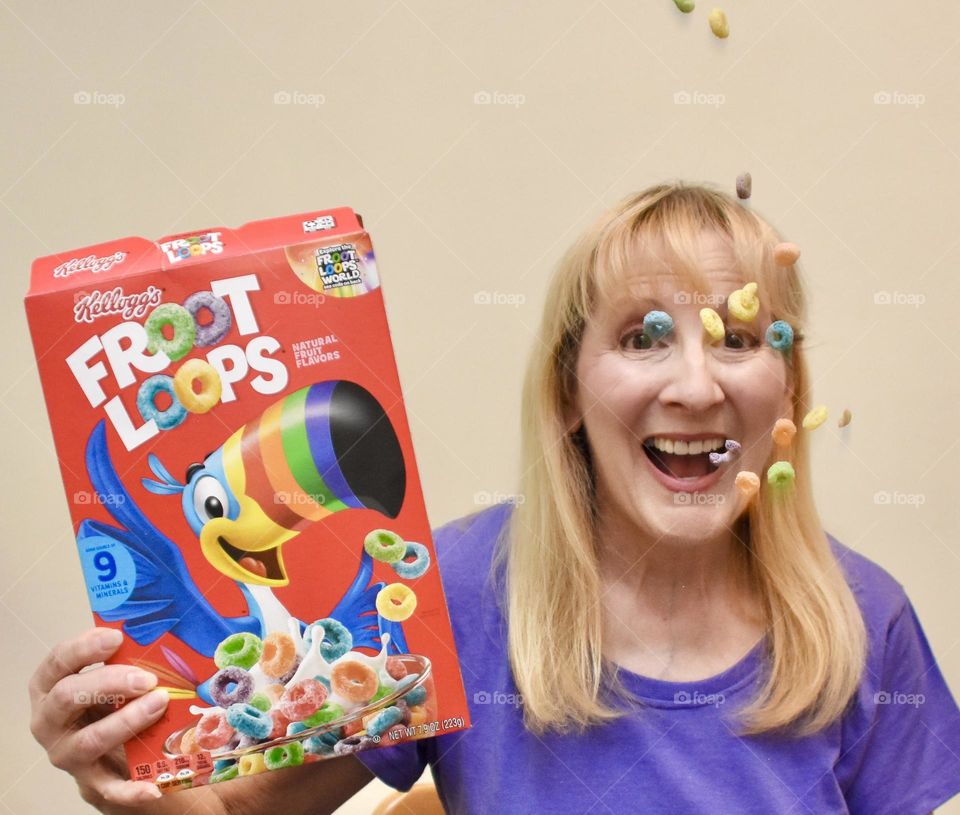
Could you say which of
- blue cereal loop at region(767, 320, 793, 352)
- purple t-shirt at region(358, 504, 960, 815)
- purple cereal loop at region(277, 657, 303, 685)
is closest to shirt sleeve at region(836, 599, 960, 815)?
purple t-shirt at region(358, 504, 960, 815)

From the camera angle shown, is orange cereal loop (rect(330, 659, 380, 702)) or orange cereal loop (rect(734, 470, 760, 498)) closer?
orange cereal loop (rect(330, 659, 380, 702))

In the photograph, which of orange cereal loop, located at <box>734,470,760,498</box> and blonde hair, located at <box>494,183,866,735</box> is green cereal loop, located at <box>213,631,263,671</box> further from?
orange cereal loop, located at <box>734,470,760,498</box>

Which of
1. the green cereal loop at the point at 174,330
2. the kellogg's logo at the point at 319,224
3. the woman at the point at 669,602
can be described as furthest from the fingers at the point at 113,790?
the kellogg's logo at the point at 319,224

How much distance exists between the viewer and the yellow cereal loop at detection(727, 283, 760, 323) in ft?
3.48

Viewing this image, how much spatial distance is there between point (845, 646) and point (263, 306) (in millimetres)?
693

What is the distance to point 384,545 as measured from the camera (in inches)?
36.8

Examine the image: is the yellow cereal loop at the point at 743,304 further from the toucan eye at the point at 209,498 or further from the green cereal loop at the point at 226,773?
the green cereal loop at the point at 226,773

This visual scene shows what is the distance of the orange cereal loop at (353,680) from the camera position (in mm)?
927

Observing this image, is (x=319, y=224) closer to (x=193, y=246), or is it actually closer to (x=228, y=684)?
(x=193, y=246)

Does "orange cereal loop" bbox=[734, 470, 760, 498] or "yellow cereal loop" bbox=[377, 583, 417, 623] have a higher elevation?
"orange cereal loop" bbox=[734, 470, 760, 498]

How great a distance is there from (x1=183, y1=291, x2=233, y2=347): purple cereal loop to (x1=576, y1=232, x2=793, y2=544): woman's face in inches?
15.3

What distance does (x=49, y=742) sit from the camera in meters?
0.97

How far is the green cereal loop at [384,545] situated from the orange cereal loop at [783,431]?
40 cm

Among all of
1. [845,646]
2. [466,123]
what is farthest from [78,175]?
[845,646]
